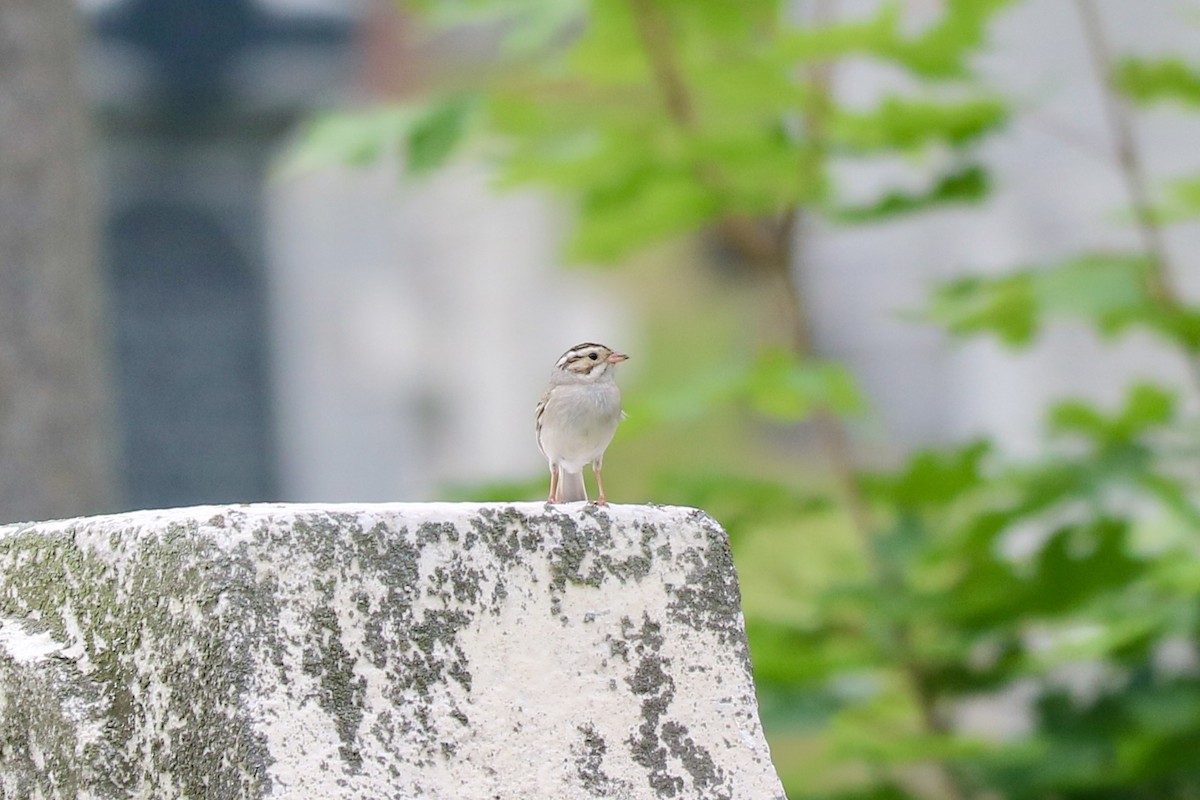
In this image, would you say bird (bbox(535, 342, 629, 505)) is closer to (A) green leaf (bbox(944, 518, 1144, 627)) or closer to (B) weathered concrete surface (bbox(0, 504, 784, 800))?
(B) weathered concrete surface (bbox(0, 504, 784, 800))

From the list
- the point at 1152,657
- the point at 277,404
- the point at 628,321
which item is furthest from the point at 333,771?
the point at 277,404

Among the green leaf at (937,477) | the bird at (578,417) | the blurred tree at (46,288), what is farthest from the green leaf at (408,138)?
the bird at (578,417)

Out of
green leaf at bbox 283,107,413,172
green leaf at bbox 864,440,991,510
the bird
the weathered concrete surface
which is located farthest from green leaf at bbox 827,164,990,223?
the weathered concrete surface

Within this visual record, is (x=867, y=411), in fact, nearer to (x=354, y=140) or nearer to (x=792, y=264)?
(x=792, y=264)

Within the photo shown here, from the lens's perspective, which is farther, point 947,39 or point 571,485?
point 947,39

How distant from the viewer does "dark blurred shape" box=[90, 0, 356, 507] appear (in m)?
17.4

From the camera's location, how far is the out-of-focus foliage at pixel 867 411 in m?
4.24

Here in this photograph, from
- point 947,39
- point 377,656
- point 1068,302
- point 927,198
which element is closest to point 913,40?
point 947,39

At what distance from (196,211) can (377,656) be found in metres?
17.2

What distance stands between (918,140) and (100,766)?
3.65 meters

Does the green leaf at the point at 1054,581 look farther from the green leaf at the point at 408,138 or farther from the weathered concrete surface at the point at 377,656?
the weathered concrete surface at the point at 377,656

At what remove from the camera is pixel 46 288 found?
157 inches

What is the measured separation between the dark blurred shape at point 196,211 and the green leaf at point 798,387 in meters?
13.5

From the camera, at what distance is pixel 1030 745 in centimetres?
455
